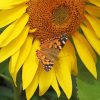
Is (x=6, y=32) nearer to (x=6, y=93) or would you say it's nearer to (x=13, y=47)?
(x=13, y=47)

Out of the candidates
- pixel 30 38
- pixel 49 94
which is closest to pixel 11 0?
pixel 30 38

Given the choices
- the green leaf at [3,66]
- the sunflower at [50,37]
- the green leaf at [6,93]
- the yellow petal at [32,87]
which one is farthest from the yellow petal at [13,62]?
the green leaf at [6,93]

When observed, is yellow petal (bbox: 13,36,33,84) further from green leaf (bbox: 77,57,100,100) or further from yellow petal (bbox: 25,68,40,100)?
green leaf (bbox: 77,57,100,100)

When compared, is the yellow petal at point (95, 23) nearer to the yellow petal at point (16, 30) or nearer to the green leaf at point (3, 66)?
the yellow petal at point (16, 30)

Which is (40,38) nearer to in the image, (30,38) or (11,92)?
(30,38)

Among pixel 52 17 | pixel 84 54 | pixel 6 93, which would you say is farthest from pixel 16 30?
pixel 6 93

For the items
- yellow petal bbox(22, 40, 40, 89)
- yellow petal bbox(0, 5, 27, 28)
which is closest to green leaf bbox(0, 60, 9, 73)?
yellow petal bbox(22, 40, 40, 89)
